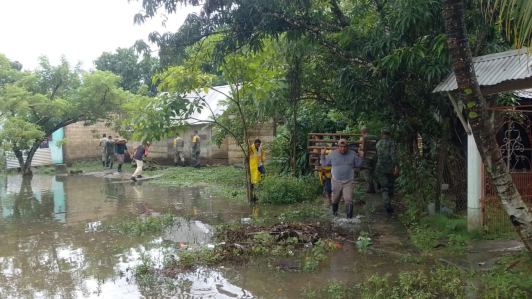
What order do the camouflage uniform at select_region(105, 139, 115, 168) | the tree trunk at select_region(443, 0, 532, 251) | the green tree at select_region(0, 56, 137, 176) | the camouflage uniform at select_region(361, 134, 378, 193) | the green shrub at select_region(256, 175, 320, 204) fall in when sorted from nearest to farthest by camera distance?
the tree trunk at select_region(443, 0, 532, 251), the camouflage uniform at select_region(361, 134, 378, 193), the green shrub at select_region(256, 175, 320, 204), the green tree at select_region(0, 56, 137, 176), the camouflage uniform at select_region(105, 139, 115, 168)

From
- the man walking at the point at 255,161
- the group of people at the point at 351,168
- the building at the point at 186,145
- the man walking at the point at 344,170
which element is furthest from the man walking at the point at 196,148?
the man walking at the point at 344,170

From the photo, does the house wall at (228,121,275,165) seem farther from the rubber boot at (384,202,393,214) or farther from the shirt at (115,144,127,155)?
the rubber boot at (384,202,393,214)

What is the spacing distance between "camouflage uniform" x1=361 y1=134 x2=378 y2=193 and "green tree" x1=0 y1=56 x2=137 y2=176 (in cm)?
1096

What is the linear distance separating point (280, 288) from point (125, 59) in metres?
32.3

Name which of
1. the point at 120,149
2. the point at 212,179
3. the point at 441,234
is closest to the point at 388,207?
the point at 441,234

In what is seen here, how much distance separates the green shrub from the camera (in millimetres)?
10633

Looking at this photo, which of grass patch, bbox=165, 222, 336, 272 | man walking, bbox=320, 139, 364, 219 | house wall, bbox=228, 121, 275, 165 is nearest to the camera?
grass patch, bbox=165, 222, 336, 272

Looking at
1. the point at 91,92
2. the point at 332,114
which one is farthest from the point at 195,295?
the point at 91,92

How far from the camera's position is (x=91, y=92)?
1797cm

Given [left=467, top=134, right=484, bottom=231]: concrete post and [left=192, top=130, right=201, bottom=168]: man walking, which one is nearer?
[left=467, top=134, right=484, bottom=231]: concrete post

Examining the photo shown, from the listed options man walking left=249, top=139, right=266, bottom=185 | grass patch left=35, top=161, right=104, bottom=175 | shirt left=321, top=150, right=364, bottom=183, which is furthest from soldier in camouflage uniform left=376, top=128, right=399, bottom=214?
grass patch left=35, top=161, right=104, bottom=175

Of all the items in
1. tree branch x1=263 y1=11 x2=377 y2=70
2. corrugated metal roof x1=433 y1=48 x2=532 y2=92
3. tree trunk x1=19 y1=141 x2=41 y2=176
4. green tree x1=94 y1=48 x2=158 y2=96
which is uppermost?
green tree x1=94 y1=48 x2=158 y2=96

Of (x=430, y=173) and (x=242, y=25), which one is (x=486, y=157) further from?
(x=242, y=25)

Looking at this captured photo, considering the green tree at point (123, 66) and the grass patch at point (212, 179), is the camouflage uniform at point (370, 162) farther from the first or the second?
the green tree at point (123, 66)
